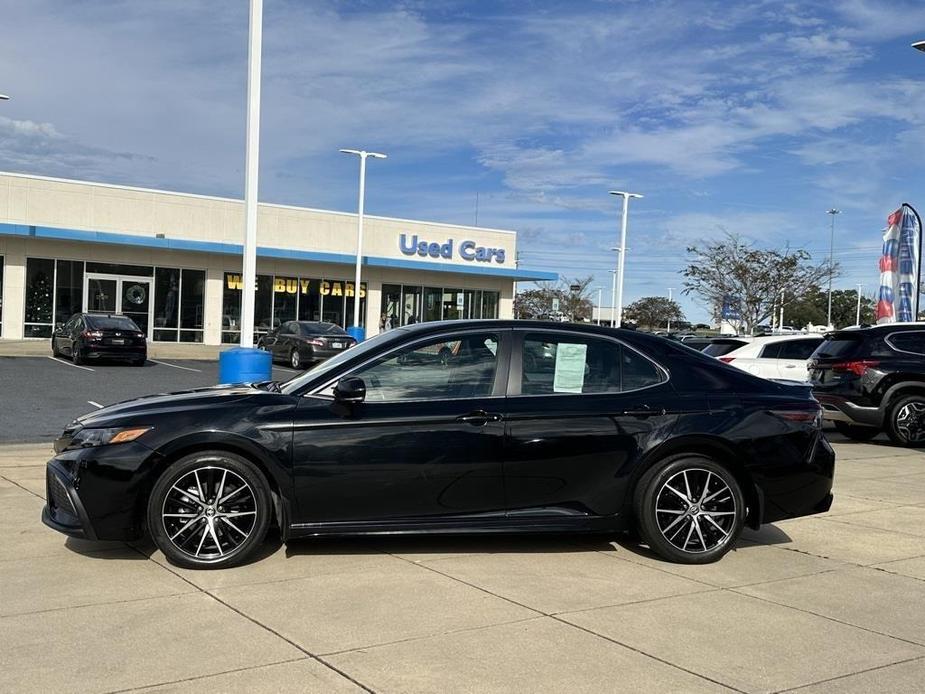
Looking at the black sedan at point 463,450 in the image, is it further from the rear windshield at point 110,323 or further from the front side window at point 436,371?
the rear windshield at point 110,323

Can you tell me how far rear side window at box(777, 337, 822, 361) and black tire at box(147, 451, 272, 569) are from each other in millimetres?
11880

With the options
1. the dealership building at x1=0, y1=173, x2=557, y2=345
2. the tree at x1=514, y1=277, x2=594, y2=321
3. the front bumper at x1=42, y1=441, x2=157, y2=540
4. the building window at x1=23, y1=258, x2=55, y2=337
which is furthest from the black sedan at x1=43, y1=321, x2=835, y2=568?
the tree at x1=514, y1=277, x2=594, y2=321

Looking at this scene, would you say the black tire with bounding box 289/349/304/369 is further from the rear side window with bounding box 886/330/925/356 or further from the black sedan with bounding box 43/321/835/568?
the black sedan with bounding box 43/321/835/568

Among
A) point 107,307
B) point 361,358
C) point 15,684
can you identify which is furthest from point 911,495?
point 107,307

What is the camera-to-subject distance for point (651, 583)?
557cm

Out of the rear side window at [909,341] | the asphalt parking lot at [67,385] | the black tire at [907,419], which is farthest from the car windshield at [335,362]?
the rear side window at [909,341]

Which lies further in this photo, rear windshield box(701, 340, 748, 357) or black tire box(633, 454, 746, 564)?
rear windshield box(701, 340, 748, 357)

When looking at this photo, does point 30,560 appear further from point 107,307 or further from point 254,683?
point 107,307

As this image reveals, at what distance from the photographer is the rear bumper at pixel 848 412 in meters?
12.5

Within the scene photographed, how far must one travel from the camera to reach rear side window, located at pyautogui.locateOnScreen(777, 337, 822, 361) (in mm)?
15375

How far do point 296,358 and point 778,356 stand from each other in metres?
15.0

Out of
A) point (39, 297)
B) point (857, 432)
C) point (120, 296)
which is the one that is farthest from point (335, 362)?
point (120, 296)

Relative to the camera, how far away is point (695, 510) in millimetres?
6047

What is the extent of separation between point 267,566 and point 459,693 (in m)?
2.24
